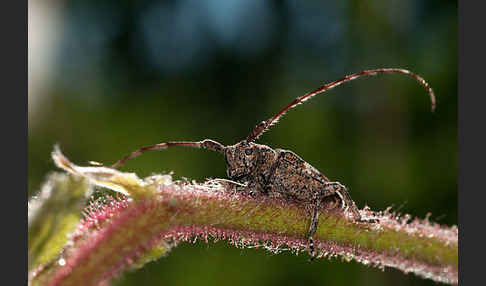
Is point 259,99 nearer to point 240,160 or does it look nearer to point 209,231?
point 240,160

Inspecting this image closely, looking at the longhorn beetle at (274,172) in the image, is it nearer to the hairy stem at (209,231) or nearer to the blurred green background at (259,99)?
the hairy stem at (209,231)

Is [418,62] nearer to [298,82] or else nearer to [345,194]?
[298,82]

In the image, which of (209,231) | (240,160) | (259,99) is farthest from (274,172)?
(259,99)

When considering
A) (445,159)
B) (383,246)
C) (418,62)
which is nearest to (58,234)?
(383,246)

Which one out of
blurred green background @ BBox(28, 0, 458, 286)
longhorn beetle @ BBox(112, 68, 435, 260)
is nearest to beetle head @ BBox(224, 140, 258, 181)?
longhorn beetle @ BBox(112, 68, 435, 260)

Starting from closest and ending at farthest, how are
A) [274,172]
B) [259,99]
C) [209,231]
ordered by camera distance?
[209,231], [274,172], [259,99]
